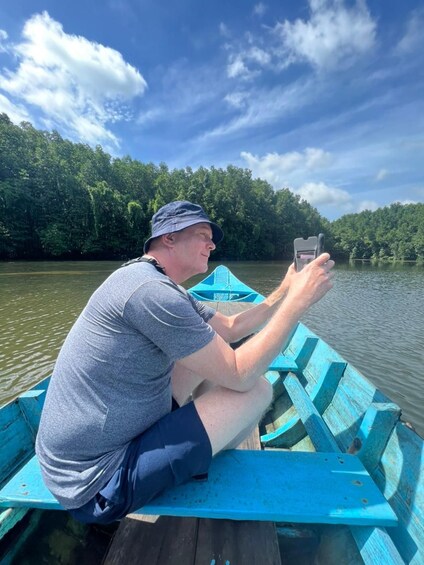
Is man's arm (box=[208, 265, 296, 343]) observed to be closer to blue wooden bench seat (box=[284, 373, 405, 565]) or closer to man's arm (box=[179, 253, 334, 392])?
man's arm (box=[179, 253, 334, 392])

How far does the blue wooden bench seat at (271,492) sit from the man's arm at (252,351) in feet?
1.79

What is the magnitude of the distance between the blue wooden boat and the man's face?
1172mm

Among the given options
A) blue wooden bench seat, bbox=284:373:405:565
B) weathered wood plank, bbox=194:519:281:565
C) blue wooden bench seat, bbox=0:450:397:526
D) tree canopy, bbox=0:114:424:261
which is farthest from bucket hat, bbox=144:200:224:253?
tree canopy, bbox=0:114:424:261

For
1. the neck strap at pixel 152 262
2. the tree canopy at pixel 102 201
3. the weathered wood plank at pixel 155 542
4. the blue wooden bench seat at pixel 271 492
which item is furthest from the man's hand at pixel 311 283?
the tree canopy at pixel 102 201

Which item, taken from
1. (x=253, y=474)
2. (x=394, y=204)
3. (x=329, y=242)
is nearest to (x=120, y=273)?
(x=253, y=474)

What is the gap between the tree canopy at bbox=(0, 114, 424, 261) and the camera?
3631cm

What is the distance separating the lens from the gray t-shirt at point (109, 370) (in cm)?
121

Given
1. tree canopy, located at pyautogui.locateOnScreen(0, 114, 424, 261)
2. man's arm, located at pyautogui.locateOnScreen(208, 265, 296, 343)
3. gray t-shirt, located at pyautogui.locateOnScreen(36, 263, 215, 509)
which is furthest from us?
tree canopy, located at pyautogui.locateOnScreen(0, 114, 424, 261)

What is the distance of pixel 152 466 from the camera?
1274 mm

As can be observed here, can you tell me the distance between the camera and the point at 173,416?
4.71ft

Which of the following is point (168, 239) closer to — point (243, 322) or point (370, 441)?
point (243, 322)

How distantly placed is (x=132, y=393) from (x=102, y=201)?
1746 inches

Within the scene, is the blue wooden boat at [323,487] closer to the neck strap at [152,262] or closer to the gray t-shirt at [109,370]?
the gray t-shirt at [109,370]

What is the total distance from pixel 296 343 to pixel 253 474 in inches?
98.3
